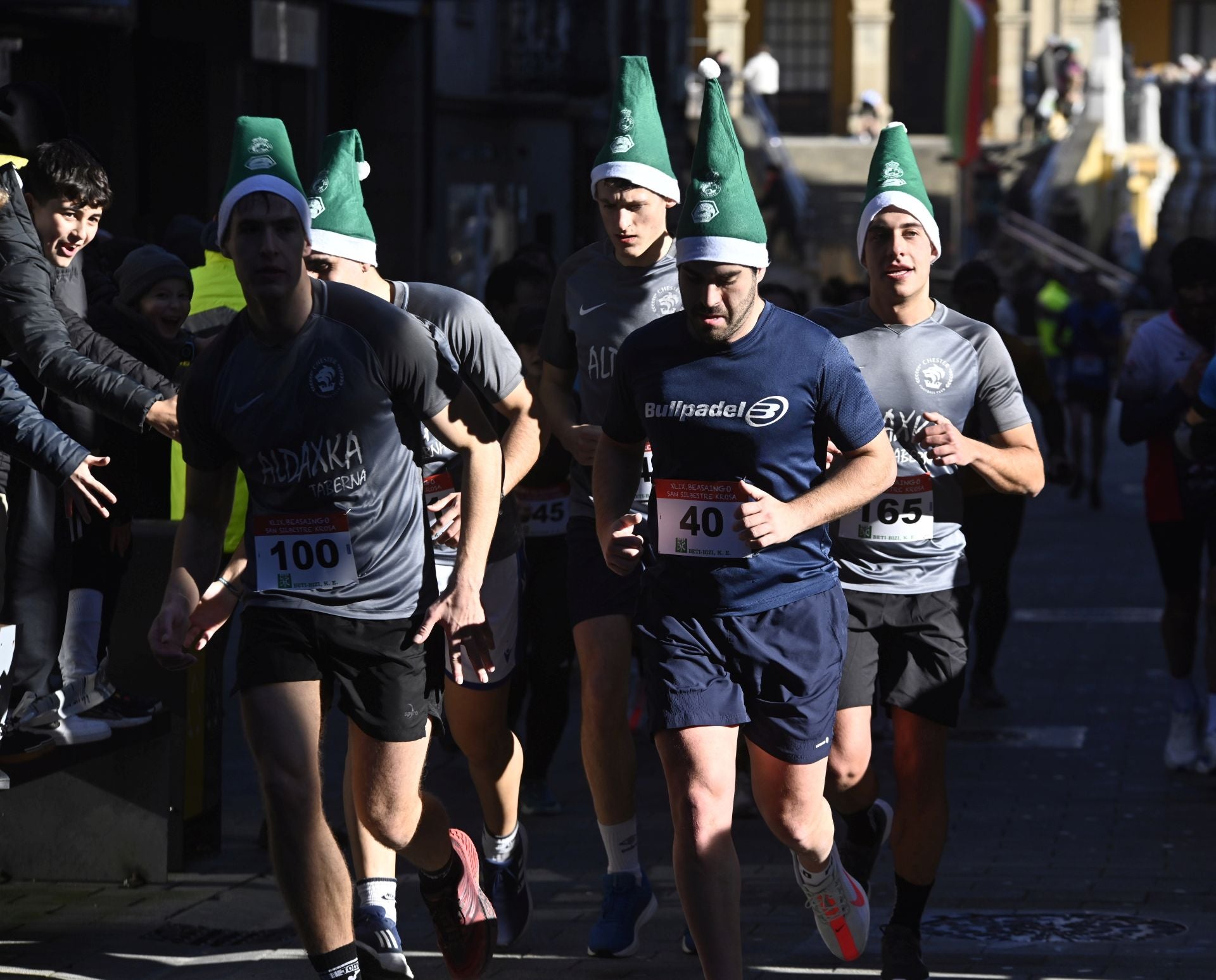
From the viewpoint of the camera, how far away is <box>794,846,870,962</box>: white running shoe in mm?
6344

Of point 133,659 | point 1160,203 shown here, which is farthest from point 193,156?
point 1160,203

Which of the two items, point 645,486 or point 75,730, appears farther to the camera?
point 75,730

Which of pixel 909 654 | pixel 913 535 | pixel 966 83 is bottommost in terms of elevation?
pixel 909 654

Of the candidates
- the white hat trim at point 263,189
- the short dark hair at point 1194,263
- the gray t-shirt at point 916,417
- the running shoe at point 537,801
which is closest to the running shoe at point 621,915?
the gray t-shirt at point 916,417

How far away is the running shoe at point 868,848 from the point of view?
7.16 meters

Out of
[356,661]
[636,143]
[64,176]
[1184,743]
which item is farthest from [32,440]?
[1184,743]

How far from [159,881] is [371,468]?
2.52m

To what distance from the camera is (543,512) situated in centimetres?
923

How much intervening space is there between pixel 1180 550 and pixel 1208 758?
82 centimetres

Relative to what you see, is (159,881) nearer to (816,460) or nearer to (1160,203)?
(816,460)

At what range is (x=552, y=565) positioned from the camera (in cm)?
917

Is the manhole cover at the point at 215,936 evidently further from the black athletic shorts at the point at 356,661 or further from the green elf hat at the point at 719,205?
the green elf hat at the point at 719,205

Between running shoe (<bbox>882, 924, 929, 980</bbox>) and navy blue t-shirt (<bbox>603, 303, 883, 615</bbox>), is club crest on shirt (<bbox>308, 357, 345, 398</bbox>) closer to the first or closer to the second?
navy blue t-shirt (<bbox>603, 303, 883, 615</bbox>)

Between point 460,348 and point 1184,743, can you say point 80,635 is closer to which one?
point 460,348
